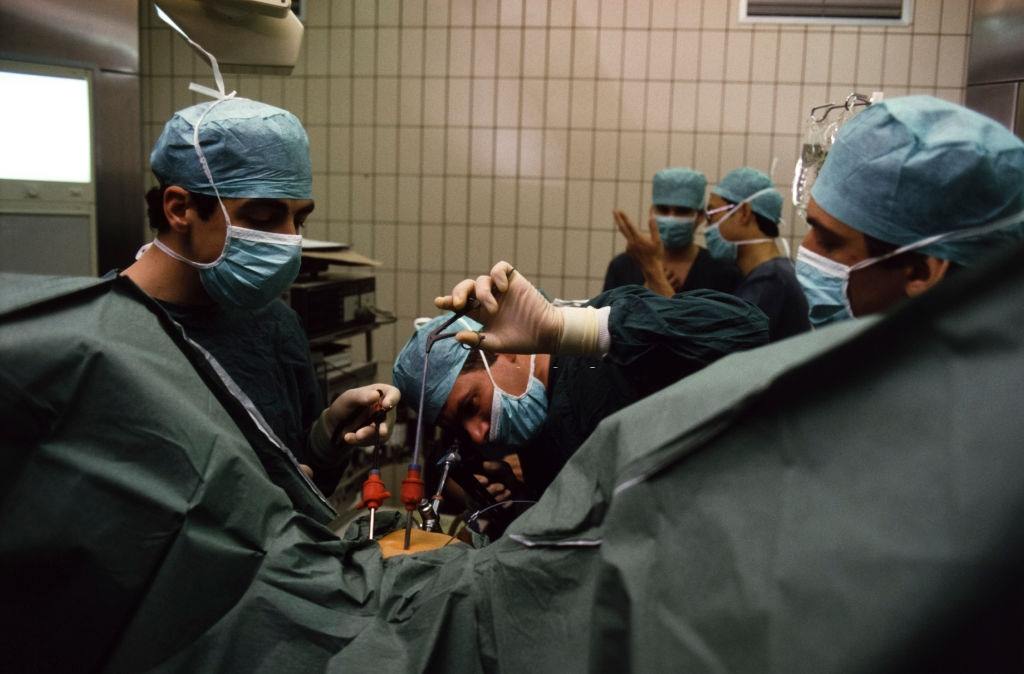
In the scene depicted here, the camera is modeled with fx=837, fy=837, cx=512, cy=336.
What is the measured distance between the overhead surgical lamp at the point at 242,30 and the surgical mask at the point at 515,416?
1.05 meters

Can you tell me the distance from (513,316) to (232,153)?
686 mm

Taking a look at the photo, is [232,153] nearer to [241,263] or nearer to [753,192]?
[241,263]

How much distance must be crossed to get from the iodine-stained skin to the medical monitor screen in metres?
2.16

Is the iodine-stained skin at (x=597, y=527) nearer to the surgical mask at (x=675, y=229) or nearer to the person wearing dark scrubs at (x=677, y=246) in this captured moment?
the person wearing dark scrubs at (x=677, y=246)

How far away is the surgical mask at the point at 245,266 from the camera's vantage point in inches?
65.4

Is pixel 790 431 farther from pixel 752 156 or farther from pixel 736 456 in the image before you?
pixel 752 156

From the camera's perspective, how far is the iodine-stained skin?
57cm

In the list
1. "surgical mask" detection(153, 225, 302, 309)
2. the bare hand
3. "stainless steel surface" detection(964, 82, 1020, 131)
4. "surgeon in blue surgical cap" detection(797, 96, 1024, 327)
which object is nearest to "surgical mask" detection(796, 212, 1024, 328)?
"surgeon in blue surgical cap" detection(797, 96, 1024, 327)

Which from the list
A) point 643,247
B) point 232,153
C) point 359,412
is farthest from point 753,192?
point 232,153

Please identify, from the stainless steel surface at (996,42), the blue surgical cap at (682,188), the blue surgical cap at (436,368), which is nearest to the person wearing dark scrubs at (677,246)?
the blue surgical cap at (682,188)

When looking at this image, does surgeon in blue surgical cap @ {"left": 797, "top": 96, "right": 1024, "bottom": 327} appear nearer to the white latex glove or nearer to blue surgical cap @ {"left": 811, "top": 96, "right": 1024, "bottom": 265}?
blue surgical cap @ {"left": 811, "top": 96, "right": 1024, "bottom": 265}

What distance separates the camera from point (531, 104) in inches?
167

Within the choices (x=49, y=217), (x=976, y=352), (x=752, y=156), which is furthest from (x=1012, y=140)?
(x=752, y=156)

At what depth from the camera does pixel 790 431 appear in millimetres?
650
